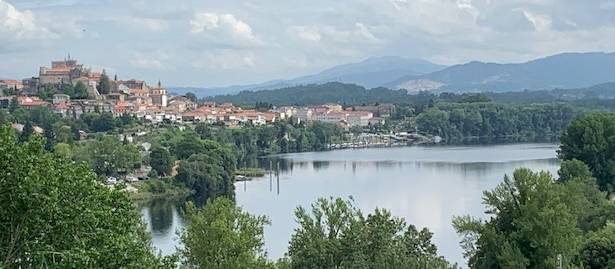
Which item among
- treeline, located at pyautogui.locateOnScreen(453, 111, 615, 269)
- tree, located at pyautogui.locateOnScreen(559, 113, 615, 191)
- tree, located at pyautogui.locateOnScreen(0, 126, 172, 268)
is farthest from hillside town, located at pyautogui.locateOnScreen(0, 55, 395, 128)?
tree, located at pyautogui.locateOnScreen(0, 126, 172, 268)

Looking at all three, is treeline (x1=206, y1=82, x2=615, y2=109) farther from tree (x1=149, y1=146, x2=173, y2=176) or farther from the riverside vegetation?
the riverside vegetation

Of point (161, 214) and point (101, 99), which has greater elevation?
point (101, 99)

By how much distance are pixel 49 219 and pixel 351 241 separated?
5.65m

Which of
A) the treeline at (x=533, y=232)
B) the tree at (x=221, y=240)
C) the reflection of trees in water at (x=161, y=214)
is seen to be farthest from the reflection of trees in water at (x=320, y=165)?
the tree at (x=221, y=240)

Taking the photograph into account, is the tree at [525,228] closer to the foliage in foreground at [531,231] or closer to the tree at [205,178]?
the foliage in foreground at [531,231]

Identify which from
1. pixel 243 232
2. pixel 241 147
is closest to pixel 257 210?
pixel 243 232

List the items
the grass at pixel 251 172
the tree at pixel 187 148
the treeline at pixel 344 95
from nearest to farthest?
the tree at pixel 187 148
the grass at pixel 251 172
the treeline at pixel 344 95

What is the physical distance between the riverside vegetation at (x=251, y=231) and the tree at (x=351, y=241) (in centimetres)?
1

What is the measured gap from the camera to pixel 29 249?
17.3 feet

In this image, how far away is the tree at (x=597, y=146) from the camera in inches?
870

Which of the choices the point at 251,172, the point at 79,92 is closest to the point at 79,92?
the point at 79,92

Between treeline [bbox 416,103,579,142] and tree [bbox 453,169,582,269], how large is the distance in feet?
168

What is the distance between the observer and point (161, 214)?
2402 centimetres

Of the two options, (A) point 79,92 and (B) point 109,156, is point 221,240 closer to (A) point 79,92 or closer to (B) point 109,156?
(B) point 109,156
